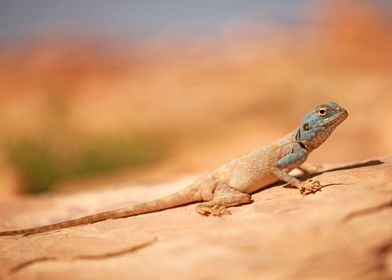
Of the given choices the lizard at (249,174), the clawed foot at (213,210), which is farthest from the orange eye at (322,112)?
the clawed foot at (213,210)

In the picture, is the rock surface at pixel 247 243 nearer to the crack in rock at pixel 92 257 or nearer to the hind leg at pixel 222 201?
the crack in rock at pixel 92 257

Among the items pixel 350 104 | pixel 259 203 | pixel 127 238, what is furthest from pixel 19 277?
pixel 350 104

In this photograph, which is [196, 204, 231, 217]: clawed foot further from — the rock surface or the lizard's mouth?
the lizard's mouth

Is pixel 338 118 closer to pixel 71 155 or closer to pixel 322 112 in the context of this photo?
pixel 322 112

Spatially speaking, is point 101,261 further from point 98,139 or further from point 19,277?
point 98,139

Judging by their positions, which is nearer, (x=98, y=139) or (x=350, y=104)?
(x=98, y=139)

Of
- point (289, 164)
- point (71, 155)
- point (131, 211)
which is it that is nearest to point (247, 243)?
point (289, 164)

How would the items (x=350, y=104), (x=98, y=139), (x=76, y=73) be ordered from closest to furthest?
(x=98, y=139)
(x=350, y=104)
(x=76, y=73)
